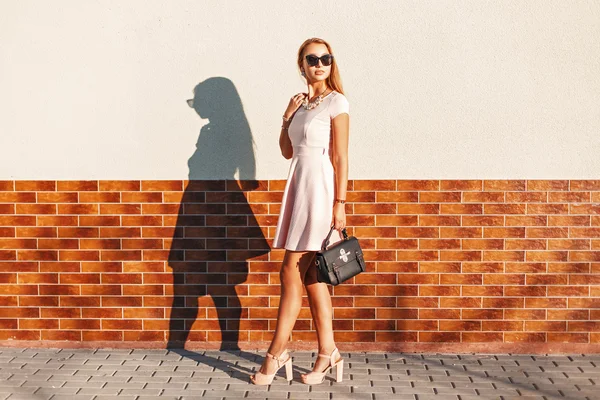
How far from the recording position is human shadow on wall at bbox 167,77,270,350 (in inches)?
241

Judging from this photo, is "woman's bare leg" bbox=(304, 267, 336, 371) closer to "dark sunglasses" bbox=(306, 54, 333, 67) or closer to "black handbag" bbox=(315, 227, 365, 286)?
"black handbag" bbox=(315, 227, 365, 286)

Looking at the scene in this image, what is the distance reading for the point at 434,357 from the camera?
6035 mm

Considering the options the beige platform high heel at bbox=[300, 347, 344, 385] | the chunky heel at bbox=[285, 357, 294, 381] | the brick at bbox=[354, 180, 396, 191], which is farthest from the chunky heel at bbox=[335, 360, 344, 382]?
the brick at bbox=[354, 180, 396, 191]

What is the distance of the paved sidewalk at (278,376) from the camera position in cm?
521

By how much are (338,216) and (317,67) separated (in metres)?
0.91

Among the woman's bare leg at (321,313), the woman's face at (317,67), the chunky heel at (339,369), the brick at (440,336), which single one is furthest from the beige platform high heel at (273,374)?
the woman's face at (317,67)

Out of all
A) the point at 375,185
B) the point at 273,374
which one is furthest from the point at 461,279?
the point at 273,374

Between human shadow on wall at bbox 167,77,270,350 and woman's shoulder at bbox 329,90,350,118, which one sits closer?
woman's shoulder at bbox 329,90,350,118

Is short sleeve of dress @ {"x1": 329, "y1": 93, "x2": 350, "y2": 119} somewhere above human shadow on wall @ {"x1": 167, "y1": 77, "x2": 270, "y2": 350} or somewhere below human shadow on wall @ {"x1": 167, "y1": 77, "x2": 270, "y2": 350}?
above

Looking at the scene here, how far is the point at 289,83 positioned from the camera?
19.8 ft

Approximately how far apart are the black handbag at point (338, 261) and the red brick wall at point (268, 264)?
81cm

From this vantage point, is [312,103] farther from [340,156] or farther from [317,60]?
[340,156]

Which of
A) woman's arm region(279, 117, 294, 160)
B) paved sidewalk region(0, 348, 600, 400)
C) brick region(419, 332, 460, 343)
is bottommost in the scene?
paved sidewalk region(0, 348, 600, 400)

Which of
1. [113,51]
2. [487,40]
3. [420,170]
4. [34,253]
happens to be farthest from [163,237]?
[487,40]
